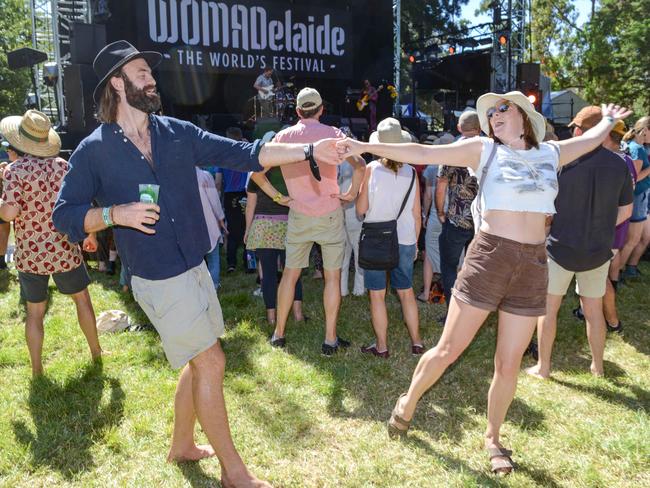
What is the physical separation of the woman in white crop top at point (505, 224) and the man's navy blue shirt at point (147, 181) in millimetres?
787

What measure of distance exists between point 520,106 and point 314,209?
190cm

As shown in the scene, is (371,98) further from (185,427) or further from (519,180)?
(185,427)

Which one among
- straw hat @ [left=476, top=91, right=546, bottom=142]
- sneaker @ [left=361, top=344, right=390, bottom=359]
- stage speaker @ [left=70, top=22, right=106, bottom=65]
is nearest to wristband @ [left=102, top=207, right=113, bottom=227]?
straw hat @ [left=476, top=91, right=546, bottom=142]

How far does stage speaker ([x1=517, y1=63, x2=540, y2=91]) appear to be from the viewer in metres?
14.2

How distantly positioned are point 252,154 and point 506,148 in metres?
1.25

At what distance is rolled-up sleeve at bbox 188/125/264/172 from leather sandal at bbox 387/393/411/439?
1602 millimetres

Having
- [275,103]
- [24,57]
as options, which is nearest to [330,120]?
[275,103]

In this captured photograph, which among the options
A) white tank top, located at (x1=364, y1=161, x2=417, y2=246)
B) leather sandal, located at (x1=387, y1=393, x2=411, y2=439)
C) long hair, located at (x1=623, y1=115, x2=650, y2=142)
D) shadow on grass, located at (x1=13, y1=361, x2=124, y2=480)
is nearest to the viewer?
shadow on grass, located at (x1=13, y1=361, x2=124, y2=480)

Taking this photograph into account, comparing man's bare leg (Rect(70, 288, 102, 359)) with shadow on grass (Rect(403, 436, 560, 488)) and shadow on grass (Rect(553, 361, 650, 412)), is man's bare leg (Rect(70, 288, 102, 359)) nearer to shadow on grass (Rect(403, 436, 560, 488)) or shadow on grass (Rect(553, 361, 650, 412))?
shadow on grass (Rect(403, 436, 560, 488))

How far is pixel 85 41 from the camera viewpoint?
9.80 m

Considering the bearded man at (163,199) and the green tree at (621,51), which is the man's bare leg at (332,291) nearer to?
the bearded man at (163,199)

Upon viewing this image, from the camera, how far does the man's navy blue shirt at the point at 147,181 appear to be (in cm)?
242

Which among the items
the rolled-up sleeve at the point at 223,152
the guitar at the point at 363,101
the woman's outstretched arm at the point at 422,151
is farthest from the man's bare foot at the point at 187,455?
the guitar at the point at 363,101

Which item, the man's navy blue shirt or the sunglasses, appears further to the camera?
the sunglasses
